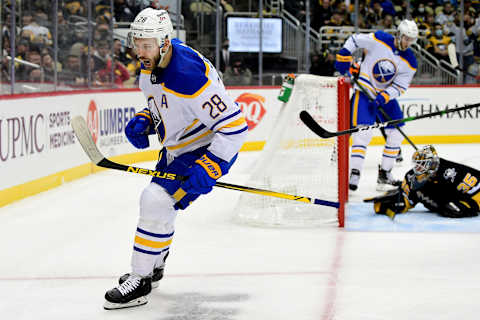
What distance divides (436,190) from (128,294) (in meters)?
2.83

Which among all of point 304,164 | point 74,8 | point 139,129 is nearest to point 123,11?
point 74,8

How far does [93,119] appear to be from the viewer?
307 inches

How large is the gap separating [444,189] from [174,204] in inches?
106

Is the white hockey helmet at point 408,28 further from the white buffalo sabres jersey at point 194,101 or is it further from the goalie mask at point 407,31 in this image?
the white buffalo sabres jersey at point 194,101

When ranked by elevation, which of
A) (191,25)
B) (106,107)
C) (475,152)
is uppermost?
(191,25)

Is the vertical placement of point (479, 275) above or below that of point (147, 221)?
below

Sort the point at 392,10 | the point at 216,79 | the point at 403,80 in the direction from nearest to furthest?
the point at 216,79 → the point at 403,80 → the point at 392,10

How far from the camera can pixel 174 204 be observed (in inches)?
125

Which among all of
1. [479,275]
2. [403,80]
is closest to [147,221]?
[479,275]

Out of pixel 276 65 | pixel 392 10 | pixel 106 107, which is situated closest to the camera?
pixel 106 107

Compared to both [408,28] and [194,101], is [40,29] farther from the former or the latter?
[194,101]

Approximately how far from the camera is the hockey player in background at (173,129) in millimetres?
3014

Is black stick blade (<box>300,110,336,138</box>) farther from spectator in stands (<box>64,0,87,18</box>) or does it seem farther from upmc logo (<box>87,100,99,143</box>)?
spectator in stands (<box>64,0,87,18</box>)

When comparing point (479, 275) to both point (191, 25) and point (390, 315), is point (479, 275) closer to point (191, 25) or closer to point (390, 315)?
point (390, 315)
